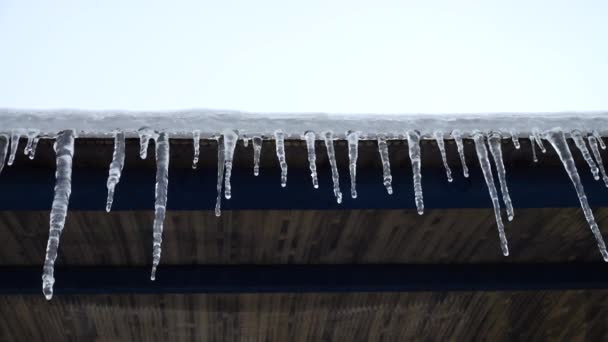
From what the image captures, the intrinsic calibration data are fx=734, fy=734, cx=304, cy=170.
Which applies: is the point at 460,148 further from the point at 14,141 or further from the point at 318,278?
the point at 14,141

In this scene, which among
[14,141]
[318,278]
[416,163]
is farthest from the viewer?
[318,278]

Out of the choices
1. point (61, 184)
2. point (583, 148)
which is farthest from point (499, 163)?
point (61, 184)

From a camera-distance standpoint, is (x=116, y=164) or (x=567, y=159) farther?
(x=567, y=159)

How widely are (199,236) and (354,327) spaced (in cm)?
117

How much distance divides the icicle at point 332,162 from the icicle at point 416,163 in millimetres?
252

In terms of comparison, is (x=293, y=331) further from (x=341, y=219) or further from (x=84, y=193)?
(x=84, y=193)

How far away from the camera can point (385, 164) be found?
248 cm

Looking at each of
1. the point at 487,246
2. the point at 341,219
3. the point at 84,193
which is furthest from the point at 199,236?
the point at 487,246

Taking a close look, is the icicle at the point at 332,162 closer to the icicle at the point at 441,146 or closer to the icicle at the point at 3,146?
the icicle at the point at 441,146

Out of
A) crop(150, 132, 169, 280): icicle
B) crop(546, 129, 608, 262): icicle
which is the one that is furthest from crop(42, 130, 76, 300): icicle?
crop(546, 129, 608, 262): icicle

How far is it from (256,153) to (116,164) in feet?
1.49

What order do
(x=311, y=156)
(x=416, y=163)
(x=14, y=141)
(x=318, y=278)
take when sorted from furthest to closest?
1. (x=318, y=278)
2. (x=416, y=163)
3. (x=311, y=156)
4. (x=14, y=141)

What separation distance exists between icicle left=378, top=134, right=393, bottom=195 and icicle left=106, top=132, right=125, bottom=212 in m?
0.83

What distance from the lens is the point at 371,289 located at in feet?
10.5
